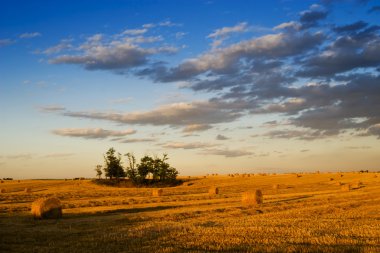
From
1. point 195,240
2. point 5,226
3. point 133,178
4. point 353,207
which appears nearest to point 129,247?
point 195,240

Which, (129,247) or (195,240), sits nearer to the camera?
(129,247)

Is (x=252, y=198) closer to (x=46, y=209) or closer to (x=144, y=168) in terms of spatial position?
(x=46, y=209)

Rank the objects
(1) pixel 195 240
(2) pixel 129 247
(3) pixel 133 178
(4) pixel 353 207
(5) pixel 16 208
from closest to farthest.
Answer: (2) pixel 129 247 → (1) pixel 195 240 → (4) pixel 353 207 → (5) pixel 16 208 → (3) pixel 133 178

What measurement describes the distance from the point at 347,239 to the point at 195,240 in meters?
4.46

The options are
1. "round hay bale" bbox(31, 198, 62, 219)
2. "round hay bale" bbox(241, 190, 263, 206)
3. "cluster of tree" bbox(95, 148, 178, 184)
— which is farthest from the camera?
"cluster of tree" bbox(95, 148, 178, 184)

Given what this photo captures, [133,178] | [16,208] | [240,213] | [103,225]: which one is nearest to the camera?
[103,225]

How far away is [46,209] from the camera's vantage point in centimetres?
2519

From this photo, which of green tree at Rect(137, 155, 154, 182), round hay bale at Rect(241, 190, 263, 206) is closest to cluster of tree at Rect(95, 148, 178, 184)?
green tree at Rect(137, 155, 154, 182)

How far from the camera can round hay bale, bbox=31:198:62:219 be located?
25.1 m

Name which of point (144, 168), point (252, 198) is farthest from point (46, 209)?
point (144, 168)

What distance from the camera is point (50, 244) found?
14.9 m

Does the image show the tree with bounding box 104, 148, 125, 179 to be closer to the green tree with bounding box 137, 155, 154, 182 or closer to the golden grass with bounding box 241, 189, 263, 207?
the green tree with bounding box 137, 155, 154, 182

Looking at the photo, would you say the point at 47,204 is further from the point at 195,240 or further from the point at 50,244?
the point at 195,240

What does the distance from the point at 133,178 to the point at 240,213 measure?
5817 cm
